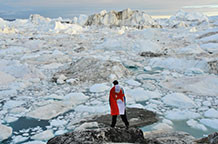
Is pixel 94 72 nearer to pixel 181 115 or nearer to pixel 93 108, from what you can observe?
pixel 93 108

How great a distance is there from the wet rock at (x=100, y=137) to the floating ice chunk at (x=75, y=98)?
2954 mm

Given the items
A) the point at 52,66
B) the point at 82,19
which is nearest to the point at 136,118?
the point at 52,66

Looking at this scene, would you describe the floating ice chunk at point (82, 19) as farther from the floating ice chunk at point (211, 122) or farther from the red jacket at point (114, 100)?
the red jacket at point (114, 100)

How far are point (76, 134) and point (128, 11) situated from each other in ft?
163

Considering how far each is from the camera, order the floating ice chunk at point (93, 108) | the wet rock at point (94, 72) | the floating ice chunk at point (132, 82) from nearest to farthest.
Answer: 1. the floating ice chunk at point (93, 108)
2. the floating ice chunk at point (132, 82)
3. the wet rock at point (94, 72)

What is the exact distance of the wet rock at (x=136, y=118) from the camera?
428 centimetres

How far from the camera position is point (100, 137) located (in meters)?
2.52

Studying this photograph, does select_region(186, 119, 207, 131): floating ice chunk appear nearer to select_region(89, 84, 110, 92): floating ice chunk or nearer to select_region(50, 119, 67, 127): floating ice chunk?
select_region(50, 119, 67, 127): floating ice chunk

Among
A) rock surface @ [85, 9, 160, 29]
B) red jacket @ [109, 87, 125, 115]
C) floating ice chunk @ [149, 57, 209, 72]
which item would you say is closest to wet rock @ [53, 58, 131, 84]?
floating ice chunk @ [149, 57, 209, 72]

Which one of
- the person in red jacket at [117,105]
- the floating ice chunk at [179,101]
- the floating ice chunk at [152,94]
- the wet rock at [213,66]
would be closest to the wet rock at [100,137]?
the person in red jacket at [117,105]

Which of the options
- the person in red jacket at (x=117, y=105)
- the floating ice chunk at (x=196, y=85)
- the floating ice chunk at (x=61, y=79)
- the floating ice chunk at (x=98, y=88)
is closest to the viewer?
the person in red jacket at (x=117, y=105)

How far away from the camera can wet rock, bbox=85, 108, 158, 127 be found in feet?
14.0

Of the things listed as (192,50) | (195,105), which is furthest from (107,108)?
(192,50)

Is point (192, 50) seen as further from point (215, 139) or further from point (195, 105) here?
point (215, 139)
